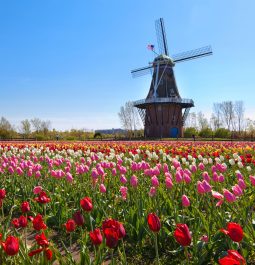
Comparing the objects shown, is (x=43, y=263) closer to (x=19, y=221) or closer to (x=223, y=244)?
(x=19, y=221)

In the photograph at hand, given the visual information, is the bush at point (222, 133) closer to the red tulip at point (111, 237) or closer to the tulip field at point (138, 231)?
the tulip field at point (138, 231)

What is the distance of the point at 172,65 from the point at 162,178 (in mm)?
36387

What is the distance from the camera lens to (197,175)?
22.4 feet

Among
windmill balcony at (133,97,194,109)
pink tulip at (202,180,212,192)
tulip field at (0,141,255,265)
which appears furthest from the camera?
windmill balcony at (133,97,194,109)

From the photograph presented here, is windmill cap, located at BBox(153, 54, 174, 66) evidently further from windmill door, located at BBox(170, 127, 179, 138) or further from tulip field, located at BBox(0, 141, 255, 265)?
tulip field, located at BBox(0, 141, 255, 265)

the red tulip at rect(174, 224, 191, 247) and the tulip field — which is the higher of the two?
the red tulip at rect(174, 224, 191, 247)

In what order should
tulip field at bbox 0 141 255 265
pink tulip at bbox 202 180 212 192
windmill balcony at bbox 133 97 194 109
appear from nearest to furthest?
tulip field at bbox 0 141 255 265 → pink tulip at bbox 202 180 212 192 → windmill balcony at bbox 133 97 194 109

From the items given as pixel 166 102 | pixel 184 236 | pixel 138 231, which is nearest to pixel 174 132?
pixel 166 102

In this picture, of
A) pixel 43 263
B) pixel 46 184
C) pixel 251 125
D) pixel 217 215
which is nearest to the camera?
pixel 43 263

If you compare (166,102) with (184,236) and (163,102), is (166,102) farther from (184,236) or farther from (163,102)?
(184,236)

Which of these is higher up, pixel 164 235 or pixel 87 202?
pixel 87 202

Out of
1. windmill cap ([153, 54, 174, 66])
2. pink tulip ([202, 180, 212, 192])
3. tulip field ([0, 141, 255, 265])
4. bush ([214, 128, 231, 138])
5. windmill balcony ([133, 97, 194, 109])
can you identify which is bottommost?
tulip field ([0, 141, 255, 265])

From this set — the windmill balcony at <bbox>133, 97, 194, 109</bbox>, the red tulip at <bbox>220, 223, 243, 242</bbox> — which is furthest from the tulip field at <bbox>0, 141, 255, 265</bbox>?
the windmill balcony at <bbox>133, 97, 194, 109</bbox>

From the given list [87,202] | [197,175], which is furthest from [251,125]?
[87,202]
